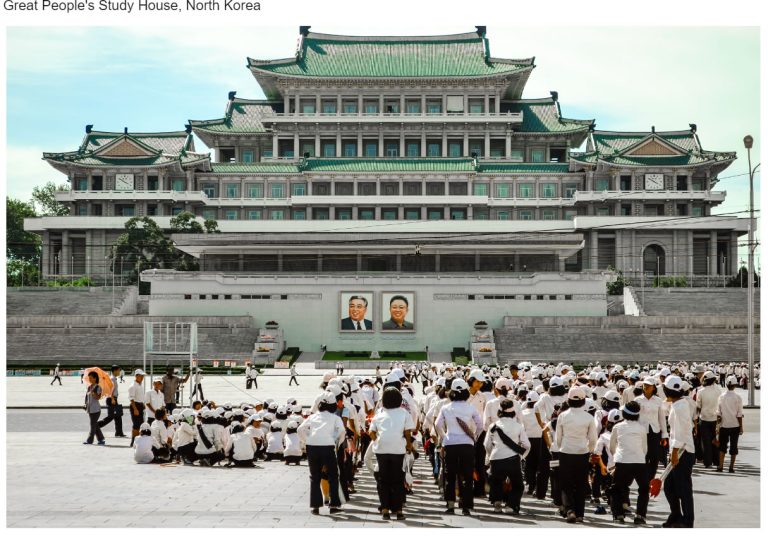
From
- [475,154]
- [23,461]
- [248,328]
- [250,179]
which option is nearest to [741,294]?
[475,154]

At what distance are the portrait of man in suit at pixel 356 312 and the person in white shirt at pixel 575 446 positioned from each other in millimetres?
49338

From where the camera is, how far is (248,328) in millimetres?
59688

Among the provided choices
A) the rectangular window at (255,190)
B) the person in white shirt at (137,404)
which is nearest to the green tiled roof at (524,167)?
the rectangular window at (255,190)

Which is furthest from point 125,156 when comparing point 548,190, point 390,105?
point 548,190

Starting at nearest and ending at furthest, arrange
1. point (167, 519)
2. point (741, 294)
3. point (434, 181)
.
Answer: point (167, 519)
point (741, 294)
point (434, 181)

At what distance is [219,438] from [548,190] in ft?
221

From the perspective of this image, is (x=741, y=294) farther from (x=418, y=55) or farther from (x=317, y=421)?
(x=317, y=421)

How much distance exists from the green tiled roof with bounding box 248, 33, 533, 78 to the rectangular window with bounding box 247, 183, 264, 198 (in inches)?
423

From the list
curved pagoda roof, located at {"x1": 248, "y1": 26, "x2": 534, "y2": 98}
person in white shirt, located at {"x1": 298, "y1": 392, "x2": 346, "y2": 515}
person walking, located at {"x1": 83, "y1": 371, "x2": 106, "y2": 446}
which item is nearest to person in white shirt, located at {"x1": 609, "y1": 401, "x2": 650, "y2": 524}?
person in white shirt, located at {"x1": 298, "y1": 392, "x2": 346, "y2": 515}

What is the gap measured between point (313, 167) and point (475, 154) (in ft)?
45.6

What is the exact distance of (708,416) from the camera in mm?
17359

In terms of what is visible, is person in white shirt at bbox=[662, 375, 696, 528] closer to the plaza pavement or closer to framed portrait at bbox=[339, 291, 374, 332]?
the plaza pavement

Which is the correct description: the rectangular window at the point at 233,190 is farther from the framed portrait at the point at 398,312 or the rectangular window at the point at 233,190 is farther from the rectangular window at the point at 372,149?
the framed portrait at the point at 398,312

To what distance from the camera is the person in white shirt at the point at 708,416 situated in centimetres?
1723
